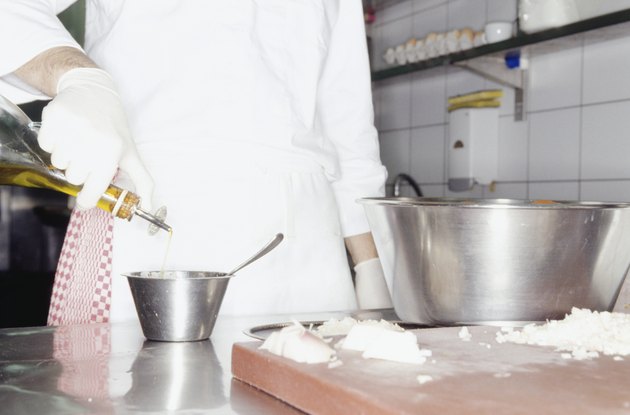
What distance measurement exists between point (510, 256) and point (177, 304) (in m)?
0.39

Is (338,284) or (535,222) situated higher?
(535,222)

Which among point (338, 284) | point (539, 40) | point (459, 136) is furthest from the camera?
point (459, 136)

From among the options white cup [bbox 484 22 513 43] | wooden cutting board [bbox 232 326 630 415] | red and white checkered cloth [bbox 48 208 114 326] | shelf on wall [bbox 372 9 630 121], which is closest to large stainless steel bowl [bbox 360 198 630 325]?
wooden cutting board [bbox 232 326 630 415]

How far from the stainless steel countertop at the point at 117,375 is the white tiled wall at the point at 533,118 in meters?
1.81

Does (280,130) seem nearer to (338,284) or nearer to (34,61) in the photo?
(338,284)

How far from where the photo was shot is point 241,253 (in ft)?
4.32

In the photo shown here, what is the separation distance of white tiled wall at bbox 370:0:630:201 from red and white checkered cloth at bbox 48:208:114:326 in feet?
5.62

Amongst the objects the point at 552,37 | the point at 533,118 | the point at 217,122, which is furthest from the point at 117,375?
the point at 533,118

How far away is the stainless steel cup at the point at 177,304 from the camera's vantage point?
905 mm

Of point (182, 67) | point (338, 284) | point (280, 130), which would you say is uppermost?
point (182, 67)

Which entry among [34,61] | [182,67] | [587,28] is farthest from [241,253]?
[587,28]

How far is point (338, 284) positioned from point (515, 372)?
2.58ft

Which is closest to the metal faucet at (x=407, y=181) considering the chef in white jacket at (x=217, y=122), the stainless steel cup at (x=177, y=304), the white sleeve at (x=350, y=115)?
the white sleeve at (x=350, y=115)

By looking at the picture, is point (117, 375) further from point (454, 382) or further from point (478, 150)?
point (478, 150)
